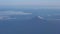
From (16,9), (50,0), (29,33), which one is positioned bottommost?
(29,33)

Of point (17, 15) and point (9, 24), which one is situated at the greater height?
point (17, 15)

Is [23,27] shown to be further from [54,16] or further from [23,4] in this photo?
[54,16]

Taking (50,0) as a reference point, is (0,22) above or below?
below

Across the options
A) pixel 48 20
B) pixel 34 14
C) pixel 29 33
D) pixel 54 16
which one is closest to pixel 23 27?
pixel 29 33

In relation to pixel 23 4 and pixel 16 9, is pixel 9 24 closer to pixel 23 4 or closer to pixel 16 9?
pixel 16 9

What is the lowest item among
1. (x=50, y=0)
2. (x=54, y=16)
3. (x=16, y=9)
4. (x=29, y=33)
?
(x=29, y=33)

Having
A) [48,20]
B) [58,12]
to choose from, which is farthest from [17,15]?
[58,12]
